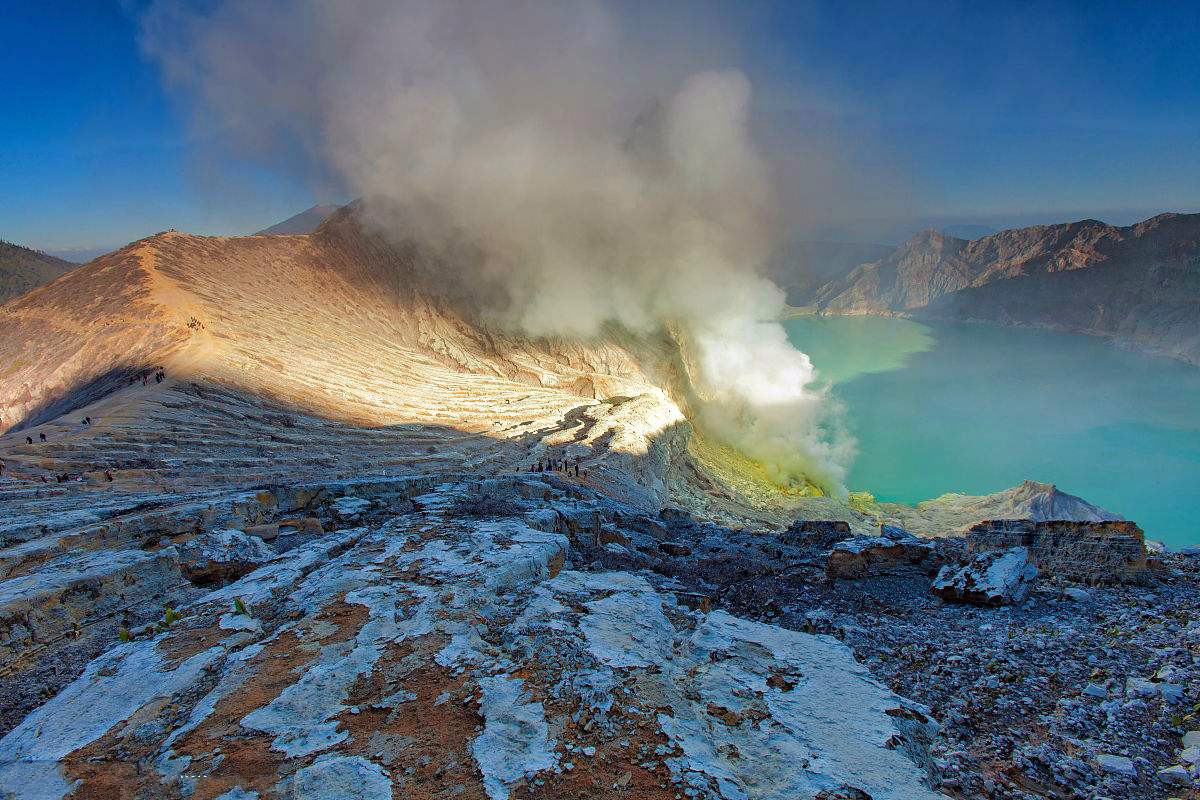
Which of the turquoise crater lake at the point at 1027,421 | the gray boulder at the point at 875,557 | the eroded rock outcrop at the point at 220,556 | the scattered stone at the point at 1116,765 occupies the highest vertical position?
the turquoise crater lake at the point at 1027,421

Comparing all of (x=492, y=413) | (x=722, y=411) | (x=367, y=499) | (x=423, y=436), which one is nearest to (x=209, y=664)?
(x=367, y=499)

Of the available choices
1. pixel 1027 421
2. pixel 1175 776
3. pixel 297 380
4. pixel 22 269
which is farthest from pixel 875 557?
pixel 22 269

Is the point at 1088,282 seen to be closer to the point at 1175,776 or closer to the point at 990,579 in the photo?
the point at 990,579

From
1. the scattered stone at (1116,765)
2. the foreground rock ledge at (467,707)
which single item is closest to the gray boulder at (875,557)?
the foreground rock ledge at (467,707)

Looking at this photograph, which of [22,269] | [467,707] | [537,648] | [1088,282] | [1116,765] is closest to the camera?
[1116,765]

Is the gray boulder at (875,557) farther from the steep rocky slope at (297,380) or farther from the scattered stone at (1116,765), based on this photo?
the steep rocky slope at (297,380)
